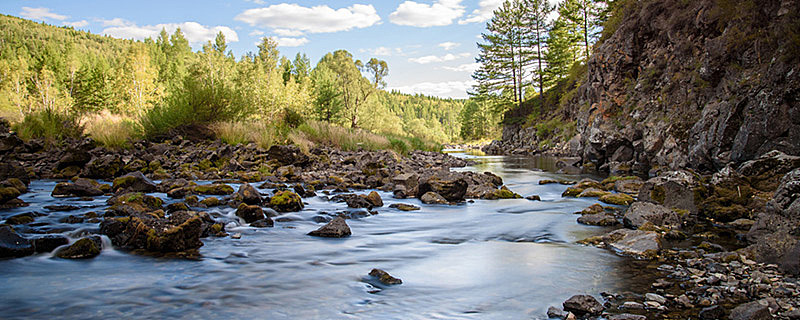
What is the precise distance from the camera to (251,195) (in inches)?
279

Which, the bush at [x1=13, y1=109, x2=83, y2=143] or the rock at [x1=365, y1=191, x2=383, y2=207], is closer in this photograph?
the rock at [x1=365, y1=191, x2=383, y2=207]

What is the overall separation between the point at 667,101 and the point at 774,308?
14.3m

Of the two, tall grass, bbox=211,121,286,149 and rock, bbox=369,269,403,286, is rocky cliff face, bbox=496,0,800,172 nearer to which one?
rock, bbox=369,269,403,286

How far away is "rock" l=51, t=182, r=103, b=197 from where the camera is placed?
730 centimetres

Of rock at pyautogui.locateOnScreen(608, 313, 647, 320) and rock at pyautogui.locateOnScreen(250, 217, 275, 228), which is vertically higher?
rock at pyautogui.locateOnScreen(250, 217, 275, 228)

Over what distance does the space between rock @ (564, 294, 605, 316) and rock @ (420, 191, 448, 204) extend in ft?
19.0

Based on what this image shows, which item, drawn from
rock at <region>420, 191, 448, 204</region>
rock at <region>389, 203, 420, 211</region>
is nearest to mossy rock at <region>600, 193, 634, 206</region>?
rock at <region>420, 191, 448, 204</region>

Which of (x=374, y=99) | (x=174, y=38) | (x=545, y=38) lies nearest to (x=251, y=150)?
(x=374, y=99)

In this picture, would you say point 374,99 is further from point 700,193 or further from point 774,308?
point 774,308

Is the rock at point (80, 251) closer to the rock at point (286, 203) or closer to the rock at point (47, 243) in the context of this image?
the rock at point (47, 243)

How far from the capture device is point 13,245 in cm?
420

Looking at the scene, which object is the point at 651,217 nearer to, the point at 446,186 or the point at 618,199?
the point at 618,199

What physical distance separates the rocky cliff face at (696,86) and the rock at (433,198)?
21.8ft

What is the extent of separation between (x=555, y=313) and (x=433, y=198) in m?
6.00
